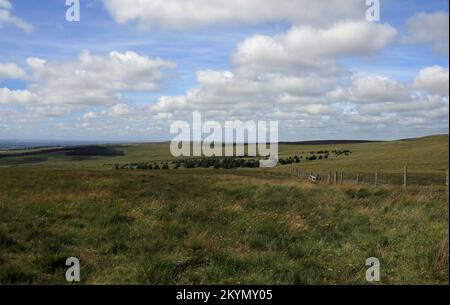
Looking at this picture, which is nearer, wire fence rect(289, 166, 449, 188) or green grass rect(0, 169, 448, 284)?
green grass rect(0, 169, 448, 284)

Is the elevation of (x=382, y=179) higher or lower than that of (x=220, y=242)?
lower

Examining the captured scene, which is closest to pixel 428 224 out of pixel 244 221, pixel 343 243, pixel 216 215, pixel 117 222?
pixel 343 243

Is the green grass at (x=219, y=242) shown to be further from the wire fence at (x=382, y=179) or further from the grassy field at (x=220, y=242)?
the wire fence at (x=382, y=179)

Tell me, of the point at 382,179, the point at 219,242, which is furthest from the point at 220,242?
the point at 382,179

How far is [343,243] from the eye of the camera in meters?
9.12

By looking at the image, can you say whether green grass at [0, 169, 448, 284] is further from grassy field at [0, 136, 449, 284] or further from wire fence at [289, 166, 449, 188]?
wire fence at [289, 166, 449, 188]

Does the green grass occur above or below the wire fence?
above

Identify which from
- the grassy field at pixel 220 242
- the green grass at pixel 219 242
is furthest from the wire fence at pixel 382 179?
the green grass at pixel 219 242

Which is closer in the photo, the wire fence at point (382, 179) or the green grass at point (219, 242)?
the green grass at point (219, 242)

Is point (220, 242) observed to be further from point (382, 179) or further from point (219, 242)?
point (382, 179)

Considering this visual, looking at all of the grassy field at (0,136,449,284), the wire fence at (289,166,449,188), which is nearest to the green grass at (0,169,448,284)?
the grassy field at (0,136,449,284)
